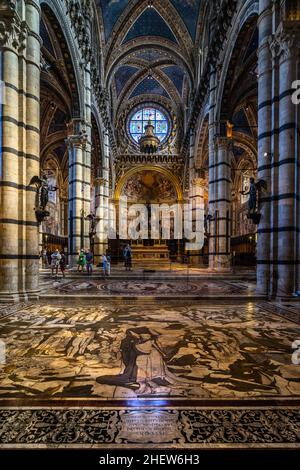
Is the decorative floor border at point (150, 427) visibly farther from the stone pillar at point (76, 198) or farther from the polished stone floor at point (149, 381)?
the stone pillar at point (76, 198)

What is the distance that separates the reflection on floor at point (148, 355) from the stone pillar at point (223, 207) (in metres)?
9.73

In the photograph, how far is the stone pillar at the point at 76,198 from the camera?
49.3 feet

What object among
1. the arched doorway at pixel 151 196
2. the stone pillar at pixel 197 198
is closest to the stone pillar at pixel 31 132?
the stone pillar at pixel 197 198

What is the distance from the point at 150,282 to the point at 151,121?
27.3 m

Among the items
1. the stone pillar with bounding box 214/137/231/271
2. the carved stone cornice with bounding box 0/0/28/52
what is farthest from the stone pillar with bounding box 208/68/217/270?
the carved stone cornice with bounding box 0/0/28/52

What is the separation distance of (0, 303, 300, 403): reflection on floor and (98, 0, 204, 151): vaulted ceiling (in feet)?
79.6

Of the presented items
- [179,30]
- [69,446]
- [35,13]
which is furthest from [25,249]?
[179,30]

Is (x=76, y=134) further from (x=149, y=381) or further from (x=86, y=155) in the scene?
(x=149, y=381)

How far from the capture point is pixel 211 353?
148 inches

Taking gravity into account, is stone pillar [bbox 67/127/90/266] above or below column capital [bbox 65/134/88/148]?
below

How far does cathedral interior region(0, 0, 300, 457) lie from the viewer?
2432 mm

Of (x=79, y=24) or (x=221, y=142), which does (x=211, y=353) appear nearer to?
(x=221, y=142)

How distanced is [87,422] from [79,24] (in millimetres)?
17883

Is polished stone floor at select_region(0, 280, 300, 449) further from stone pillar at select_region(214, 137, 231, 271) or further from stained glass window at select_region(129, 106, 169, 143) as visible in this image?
stained glass window at select_region(129, 106, 169, 143)
